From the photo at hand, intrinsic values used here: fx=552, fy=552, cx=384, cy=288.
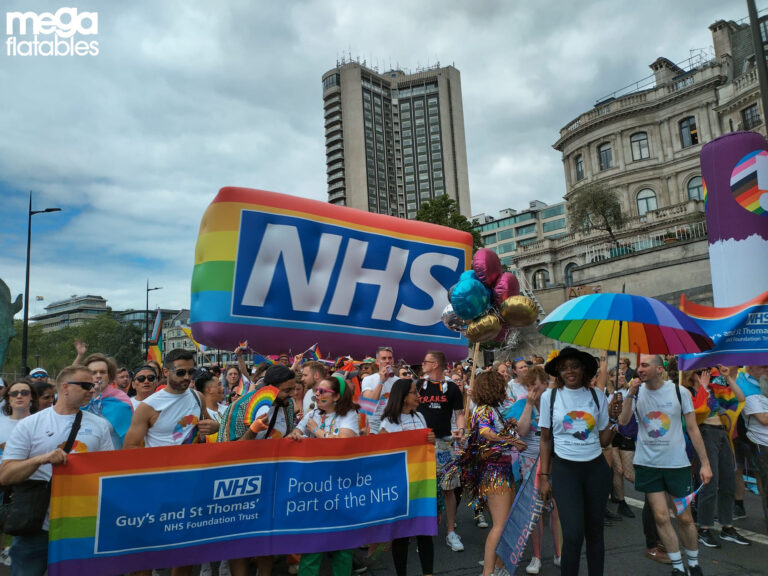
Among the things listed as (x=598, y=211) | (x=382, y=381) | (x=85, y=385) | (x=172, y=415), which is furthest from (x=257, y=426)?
(x=598, y=211)

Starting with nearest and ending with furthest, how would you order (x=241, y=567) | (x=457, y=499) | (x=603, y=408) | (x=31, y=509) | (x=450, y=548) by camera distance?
(x=31, y=509) → (x=241, y=567) → (x=603, y=408) → (x=450, y=548) → (x=457, y=499)

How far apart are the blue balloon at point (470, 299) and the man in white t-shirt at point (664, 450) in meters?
2.57

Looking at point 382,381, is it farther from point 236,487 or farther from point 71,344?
point 71,344

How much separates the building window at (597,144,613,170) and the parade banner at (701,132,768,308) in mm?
38992

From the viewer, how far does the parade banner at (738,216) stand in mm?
10367

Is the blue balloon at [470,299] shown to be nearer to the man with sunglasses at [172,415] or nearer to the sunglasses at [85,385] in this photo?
the man with sunglasses at [172,415]

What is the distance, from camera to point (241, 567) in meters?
4.15

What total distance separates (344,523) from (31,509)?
85.2 inches

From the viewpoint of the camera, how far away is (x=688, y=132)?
1740 inches

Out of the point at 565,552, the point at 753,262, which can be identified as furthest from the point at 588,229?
the point at 565,552

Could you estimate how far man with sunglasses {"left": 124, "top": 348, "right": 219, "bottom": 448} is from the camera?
13.8 ft

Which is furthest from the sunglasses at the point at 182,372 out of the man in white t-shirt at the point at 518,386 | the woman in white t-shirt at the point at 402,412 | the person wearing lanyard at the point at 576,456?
the man in white t-shirt at the point at 518,386

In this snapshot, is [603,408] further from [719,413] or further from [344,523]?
[719,413]

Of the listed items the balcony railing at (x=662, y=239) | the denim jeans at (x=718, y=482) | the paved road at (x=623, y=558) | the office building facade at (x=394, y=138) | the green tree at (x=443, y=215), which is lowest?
the paved road at (x=623, y=558)
